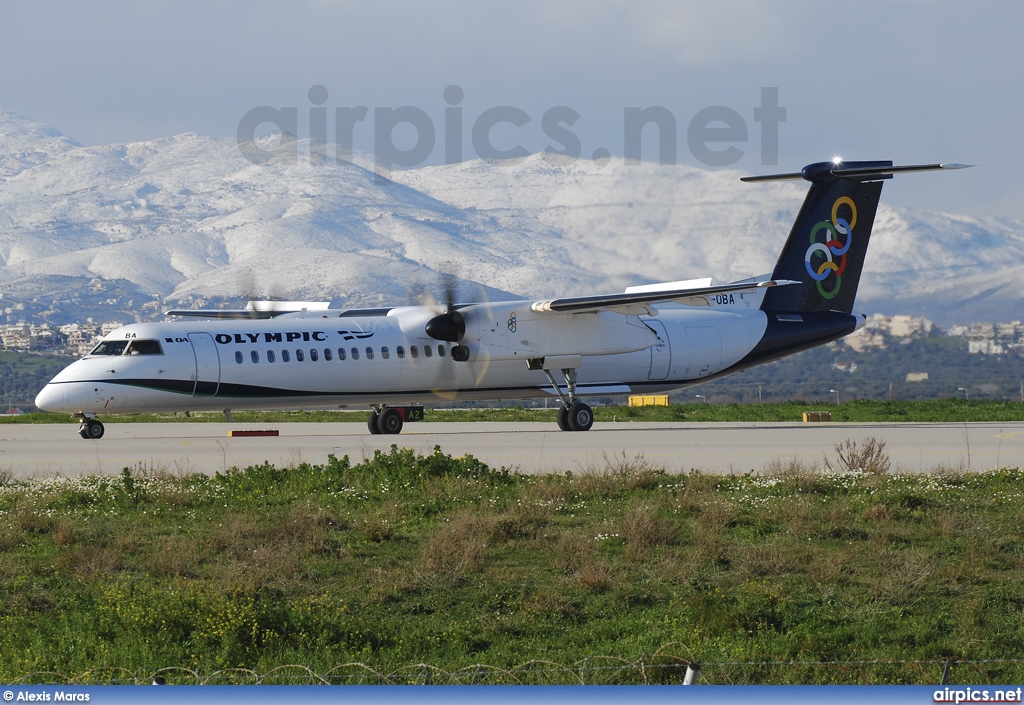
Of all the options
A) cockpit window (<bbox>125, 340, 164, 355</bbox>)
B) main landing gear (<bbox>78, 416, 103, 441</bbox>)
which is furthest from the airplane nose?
main landing gear (<bbox>78, 416, 103, 441</bbox>)

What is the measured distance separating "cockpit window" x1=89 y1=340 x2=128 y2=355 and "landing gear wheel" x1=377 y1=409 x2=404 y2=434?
7.80 meters

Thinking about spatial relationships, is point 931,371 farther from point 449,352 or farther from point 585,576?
→ point 585,576

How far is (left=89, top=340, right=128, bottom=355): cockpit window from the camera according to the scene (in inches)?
1268

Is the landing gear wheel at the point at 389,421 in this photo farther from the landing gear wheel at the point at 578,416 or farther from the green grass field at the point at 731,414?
the green grass field at the point at 731,414

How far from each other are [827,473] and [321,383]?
16493mm


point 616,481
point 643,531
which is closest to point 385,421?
point 616,481

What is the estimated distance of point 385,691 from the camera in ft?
18.5

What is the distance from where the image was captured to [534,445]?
100 feet

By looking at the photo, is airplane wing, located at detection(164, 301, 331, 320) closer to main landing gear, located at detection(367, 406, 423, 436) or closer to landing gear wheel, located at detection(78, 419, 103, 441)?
main landing gear, located at detection(367, 406, 423, 436)

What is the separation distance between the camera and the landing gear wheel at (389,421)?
1422 inches

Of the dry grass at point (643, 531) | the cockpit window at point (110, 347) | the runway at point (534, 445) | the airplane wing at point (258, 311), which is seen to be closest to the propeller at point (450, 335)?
the runway at point (534, 445)

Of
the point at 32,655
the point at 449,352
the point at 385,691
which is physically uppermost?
the point at 449,352

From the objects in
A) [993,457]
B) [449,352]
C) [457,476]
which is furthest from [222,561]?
[449,352]

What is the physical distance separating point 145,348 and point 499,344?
388 inches
